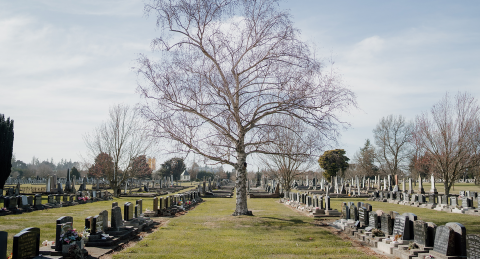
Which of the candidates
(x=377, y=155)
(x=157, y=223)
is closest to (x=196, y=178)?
(x=377, y=155)

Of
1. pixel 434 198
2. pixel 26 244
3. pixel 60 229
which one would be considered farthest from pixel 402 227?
pixel 434 198

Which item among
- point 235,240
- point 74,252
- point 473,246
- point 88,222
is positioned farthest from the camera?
point 235,240

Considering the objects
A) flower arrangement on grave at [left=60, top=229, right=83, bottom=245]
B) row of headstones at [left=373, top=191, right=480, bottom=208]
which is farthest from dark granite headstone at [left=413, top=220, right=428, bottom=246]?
row of headstones at [left=373, top=191, right=480, bottom=208]

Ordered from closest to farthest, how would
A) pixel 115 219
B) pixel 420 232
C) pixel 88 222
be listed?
1. pixel 420 232
2. pixel 88 222
3. pixel 115 219

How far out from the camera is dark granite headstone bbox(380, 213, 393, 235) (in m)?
11.0

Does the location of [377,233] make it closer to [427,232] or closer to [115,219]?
[427,232]

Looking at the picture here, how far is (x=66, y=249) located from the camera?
8109mm

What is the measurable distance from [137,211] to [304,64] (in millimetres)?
9785

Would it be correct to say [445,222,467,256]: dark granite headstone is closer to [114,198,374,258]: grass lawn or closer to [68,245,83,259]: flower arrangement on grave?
[114,198,374,258]: grass lawn

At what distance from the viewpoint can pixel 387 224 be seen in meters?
11.1

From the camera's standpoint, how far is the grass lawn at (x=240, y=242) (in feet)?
29.2

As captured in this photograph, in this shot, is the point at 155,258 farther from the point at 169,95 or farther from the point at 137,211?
the point at 169,95

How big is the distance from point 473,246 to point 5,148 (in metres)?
38.8

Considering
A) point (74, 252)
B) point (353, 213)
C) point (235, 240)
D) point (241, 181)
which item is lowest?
point (235, 240)
